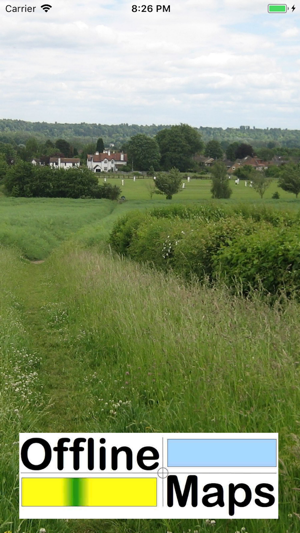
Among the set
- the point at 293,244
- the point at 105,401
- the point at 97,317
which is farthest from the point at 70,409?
the point at 293,244

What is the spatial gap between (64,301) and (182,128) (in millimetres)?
126365

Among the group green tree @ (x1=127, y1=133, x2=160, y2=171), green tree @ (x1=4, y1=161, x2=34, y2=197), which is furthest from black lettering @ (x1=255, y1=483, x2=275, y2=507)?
green tree @ (x1=127, y1=133, x2=160, y2=171)

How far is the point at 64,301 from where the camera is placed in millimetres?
13172

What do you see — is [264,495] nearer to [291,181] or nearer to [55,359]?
[55,359]

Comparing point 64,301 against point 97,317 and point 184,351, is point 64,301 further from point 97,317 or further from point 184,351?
point 184,351

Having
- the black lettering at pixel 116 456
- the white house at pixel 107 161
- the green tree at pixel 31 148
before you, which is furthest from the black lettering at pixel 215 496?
the green tree at pixel 31 148

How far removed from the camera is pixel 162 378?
6516 millimetres

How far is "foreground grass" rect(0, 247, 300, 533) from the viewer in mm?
4336

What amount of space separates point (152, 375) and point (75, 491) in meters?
2.74

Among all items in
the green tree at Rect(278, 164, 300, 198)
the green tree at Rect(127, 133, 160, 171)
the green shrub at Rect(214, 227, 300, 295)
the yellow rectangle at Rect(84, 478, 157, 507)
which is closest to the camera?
the yellow rectangle at Rect(84, 478, 157, 507)

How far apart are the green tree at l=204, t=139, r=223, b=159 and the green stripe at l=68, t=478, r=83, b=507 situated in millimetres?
141322

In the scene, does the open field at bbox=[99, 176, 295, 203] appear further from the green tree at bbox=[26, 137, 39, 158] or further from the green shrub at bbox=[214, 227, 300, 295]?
the green shrub at bbox=[214, 227, 300, 295]

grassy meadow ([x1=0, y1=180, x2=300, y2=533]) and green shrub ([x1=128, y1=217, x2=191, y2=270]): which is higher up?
green shrub ([x1=128, y1=217, x2=191, y2=270])

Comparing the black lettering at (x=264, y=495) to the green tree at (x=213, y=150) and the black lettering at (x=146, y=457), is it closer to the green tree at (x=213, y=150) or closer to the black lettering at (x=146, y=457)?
the black lettering at (x=146, y=457)
